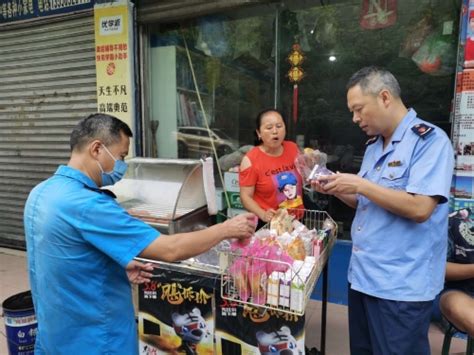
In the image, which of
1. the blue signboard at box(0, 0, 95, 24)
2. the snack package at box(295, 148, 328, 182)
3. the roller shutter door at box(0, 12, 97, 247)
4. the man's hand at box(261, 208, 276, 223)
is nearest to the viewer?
the snack package at box(295, 148, 328, 182)

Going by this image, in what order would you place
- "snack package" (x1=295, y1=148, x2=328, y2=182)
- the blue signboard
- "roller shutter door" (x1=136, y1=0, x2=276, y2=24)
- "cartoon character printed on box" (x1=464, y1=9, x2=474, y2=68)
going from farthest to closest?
the blue signboard
"roller shutter door" (x1=136, y1=0, x2=276, y2=24)
"cartoon character printed on box" (x1=464, y1=9, x2=474, y2=68)
"snack package" (x1=295, y1=148, x2=328, y2=182)

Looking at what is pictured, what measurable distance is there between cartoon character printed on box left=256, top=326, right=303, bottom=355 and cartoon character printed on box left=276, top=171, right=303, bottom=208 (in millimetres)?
935

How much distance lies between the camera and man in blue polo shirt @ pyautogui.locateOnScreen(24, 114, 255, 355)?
4.85ft

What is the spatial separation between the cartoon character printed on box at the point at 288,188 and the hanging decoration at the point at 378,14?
82.8 inches

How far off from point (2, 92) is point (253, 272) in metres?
5.61

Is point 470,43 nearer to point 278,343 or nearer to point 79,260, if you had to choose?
point 278,343

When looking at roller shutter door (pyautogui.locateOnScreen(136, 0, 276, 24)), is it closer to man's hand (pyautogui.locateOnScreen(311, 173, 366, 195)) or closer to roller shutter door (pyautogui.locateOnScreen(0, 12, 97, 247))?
roller shutter door (pyautogui.locateOnScreen(0, 12, 97, 247))

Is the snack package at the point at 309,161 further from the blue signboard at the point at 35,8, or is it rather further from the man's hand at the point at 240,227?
the blue signboard at the point at 35,8

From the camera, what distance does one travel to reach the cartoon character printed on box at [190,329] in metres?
2.38

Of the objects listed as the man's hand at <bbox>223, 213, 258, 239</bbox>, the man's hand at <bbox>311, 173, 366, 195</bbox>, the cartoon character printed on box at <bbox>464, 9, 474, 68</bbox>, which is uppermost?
the cartoon character printed on box at <bbox>464, 9, 474, 68</bbox>

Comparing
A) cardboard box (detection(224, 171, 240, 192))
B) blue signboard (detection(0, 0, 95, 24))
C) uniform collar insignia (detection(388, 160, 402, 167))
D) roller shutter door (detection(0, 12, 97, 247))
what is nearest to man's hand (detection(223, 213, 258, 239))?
uniform collar insignia (detection(388, 160, 402, 167))

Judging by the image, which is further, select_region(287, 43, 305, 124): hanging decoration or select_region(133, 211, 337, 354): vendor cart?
select_region(287, 43, 305, 124): hanging decoration

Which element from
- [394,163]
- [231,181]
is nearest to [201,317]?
[394,163]

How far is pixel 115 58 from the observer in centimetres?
450
